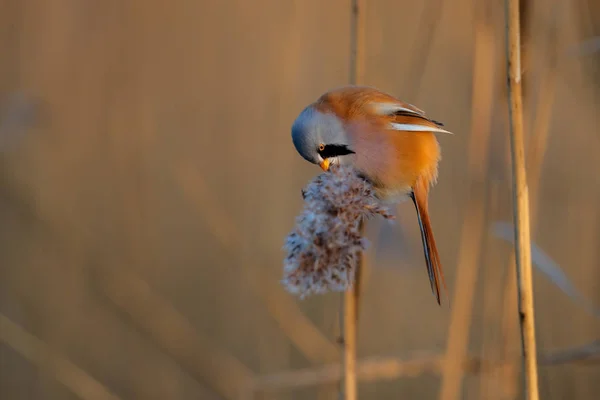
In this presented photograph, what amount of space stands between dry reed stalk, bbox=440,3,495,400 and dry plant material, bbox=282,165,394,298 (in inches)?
15.1

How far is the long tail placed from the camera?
2.47 feet

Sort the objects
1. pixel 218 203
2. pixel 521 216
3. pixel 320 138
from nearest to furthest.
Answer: pixel 521 216, pixel 320 138, pixel 218 203

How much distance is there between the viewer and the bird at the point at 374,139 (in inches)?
36.0

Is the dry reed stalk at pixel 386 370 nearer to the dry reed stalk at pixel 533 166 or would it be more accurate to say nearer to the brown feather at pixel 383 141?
the dry reed stalk at pixel 533 166

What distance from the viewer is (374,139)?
948 mm

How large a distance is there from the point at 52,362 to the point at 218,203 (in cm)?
76

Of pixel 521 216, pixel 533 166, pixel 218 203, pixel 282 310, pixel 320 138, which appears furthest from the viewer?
pixel 218 203

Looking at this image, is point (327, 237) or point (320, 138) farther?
point (320, 138)

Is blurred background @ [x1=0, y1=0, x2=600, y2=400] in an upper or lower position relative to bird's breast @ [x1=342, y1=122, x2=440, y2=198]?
upper

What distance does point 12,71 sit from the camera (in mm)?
1937

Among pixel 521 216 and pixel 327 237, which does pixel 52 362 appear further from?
pixel 521 216

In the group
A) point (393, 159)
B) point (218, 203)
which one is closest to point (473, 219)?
point (393, 159)

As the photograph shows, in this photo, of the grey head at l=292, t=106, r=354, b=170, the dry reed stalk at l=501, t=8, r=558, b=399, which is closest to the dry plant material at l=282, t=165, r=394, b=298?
the grey head at l=292, t=106, r=354, b=170

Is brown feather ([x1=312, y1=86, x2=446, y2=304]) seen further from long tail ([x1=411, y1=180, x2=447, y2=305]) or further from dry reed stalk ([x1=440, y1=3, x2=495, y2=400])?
dry reed stalk ([x1=440, y1=3, x2=495, y2=400])
